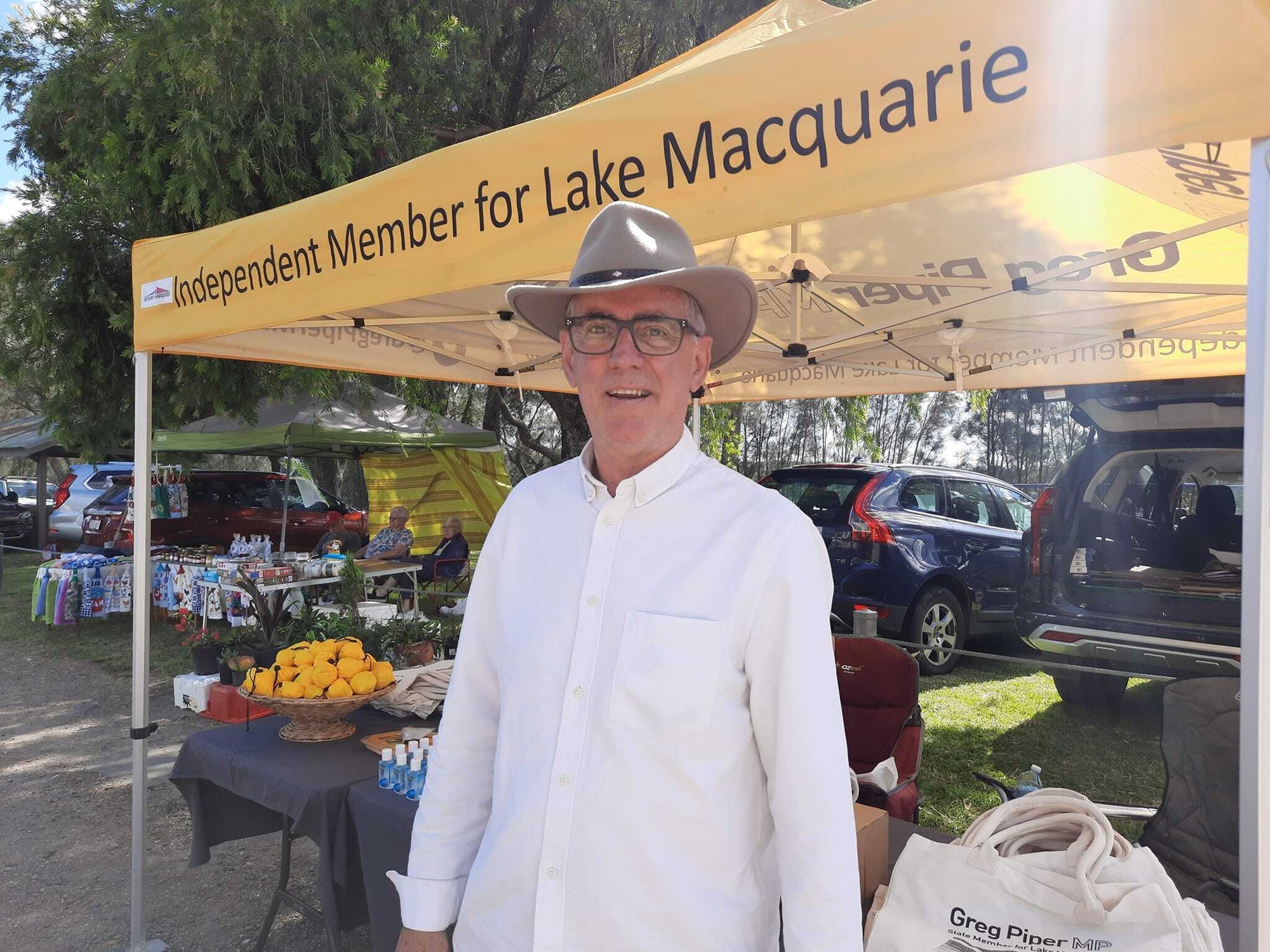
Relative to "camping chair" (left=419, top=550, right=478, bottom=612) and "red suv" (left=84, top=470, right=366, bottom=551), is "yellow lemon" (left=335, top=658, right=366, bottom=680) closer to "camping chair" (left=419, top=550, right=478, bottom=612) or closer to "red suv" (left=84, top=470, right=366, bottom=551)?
"camping chair" (left=419, top=550, right=478, bottom=612)

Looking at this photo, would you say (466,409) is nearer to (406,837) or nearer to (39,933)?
(39,933)

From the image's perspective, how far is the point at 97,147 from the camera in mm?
8477

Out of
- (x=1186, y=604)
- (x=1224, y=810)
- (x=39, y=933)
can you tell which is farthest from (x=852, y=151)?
(x=1186, y=604)

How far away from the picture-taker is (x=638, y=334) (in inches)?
61.3

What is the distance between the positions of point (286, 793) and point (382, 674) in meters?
0.60

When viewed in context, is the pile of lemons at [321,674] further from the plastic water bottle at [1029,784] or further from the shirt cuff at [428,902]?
the plastic water bottle at [1029,784]

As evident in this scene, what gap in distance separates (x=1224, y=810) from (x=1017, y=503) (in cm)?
655

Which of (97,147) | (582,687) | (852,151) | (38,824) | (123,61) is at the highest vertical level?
(123,61)

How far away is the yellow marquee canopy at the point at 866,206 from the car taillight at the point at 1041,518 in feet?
3.40

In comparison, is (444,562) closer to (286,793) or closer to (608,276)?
(286,793)

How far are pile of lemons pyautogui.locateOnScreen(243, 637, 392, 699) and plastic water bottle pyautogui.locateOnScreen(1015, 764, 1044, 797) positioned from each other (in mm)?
2094

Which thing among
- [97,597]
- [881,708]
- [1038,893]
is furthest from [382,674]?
[97,597]

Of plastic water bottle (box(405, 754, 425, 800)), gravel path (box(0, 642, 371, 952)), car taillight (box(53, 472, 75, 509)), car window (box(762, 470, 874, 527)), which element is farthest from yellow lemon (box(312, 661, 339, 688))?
car taillight (box(53, 472, 75, 509))

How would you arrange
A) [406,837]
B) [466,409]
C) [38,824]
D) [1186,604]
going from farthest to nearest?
1. [466,409]
2. [1186,604]
3. [38,824]
4. [406,837]
